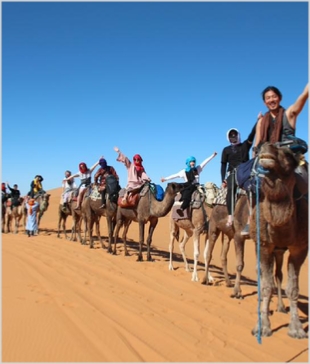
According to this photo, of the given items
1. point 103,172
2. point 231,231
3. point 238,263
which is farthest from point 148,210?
point 238,263

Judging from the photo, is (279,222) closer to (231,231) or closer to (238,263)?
(238,263)

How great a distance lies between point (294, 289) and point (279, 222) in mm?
1148

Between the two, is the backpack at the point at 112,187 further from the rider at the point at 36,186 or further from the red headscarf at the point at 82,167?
the rider at the point at 36,186

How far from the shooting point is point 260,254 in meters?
5.23

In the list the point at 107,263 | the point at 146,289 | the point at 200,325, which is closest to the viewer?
the point at 200,325

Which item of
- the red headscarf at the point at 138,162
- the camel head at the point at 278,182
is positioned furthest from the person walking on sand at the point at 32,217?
the camel head at the point at 278,182

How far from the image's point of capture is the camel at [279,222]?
4607mm

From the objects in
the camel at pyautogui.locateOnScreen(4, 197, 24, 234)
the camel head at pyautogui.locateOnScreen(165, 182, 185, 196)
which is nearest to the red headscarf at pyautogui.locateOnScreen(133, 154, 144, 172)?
the camel head at pyautogui.locateOnScreen(165, 182, 185, 196)

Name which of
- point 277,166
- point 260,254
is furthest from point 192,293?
point 277,166

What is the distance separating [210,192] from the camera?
9.66 metres

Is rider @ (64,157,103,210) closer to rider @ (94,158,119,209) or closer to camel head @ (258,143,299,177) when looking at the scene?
rider @ (94,158,119,209)

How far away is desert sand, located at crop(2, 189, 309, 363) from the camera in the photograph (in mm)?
4375

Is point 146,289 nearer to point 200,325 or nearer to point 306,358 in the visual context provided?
point 200,325

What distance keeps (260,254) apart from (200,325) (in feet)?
4.36
